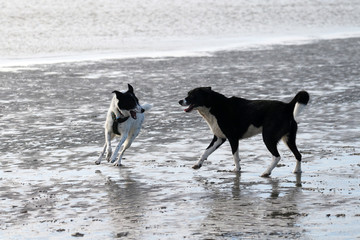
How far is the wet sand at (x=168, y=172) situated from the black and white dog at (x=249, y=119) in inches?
12.6

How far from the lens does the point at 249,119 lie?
1058 centimetres

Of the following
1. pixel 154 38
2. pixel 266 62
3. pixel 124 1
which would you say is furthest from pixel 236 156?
pixel 124 1

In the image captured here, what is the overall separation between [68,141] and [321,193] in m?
5.60

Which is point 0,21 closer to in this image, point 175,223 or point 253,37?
point 253,37

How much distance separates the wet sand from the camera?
773 cm

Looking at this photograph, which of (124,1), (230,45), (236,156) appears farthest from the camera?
(124,1)

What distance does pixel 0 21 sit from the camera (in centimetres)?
4356

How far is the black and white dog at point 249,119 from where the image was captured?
1029 cm

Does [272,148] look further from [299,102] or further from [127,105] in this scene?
[127,105]

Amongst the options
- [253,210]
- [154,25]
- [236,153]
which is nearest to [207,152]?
[236,153]

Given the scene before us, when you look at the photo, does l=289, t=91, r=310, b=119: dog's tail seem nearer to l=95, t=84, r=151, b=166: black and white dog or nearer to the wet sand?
the wet sand

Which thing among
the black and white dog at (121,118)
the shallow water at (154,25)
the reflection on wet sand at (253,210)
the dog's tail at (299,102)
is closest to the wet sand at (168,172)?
the reflection on wet sand at (253,210)

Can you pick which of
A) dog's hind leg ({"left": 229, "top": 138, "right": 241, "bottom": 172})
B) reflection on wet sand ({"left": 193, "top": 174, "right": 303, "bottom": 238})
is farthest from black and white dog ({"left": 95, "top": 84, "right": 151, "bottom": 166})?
reflection on wet sand ({"left": 193, "top": 174, "right": 303, "bottom": 238})

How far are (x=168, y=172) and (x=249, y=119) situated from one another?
1290mm
